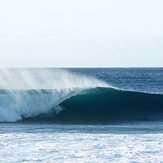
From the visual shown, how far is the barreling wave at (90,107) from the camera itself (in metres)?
24.4

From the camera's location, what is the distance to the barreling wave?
959 inches

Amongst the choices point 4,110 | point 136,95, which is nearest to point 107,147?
point 4,110

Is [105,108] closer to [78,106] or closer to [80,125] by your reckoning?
[78,106]

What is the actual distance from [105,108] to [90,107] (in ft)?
2.39

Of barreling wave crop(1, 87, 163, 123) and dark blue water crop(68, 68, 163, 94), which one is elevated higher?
dark blue water crop(68, 68, 163, 94)

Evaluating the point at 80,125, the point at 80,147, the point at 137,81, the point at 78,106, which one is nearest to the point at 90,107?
the point at 78,106

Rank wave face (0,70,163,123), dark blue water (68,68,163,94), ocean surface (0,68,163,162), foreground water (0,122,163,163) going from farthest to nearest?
dark blue water (68,68,163,94) → wave face (0,70,163,123) → ocean surface (0,68,163,162) → foreground water (0,122,163,163)

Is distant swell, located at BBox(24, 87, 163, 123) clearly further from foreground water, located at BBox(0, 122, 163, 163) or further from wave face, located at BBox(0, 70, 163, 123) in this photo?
foreground water, located at BBox(0, 122, 163, 163)

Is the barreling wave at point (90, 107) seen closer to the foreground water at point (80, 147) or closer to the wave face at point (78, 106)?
the wave face at point (78, 106)

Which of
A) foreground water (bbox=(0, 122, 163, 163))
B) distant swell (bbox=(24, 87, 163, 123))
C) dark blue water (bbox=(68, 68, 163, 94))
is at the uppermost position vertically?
dark blue water (bbox=(68, 68, 163, 94))

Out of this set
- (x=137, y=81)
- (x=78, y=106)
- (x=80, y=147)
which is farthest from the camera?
(x=137, y=81)

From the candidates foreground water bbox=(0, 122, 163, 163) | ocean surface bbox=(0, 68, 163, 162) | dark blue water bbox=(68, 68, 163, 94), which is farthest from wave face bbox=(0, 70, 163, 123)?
dark blue water bbox=(68, 68, 163, 94)

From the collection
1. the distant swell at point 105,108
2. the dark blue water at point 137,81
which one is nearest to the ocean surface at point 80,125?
the distant swell at point 105,108

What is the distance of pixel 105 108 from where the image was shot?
88.5 ft
